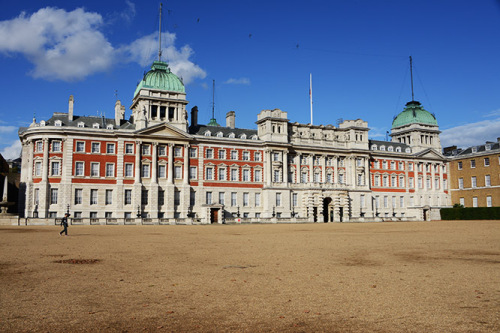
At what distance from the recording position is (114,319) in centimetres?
944

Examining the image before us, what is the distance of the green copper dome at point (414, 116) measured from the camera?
297ft

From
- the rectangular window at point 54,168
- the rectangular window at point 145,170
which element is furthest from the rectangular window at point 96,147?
the rectangular window at point 145,170

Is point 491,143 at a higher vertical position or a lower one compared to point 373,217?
higher

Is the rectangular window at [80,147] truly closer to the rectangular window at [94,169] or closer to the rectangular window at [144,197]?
the rectangular window at [94,169]

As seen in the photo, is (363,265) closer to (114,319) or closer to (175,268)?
(175,268)

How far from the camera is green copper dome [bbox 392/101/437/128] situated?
9050 cm

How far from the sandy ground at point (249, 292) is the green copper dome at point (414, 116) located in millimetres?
75175

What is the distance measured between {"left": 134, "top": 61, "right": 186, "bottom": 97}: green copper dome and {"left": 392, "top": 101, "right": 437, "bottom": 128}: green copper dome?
49.9 metres

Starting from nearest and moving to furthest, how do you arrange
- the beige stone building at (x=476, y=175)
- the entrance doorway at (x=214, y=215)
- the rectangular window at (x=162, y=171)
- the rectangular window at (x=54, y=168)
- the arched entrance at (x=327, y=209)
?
1. the rectangular window at (x=54, y=168)
2. the rectangular window at (x=162, y=171)
3. the entrance doorway at (x=214, y=215)
4. the arched entrance at (x=327, y=209)
5. the beige stone building at (x=476, y=175)

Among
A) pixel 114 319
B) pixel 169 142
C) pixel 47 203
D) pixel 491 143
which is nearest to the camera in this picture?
pixel 114 319

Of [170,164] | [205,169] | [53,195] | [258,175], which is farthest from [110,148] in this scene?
[258,175]

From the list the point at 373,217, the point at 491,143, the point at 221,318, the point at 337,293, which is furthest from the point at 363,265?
the point at 491,143

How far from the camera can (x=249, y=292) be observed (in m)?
12.2

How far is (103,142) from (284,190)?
30.1m
